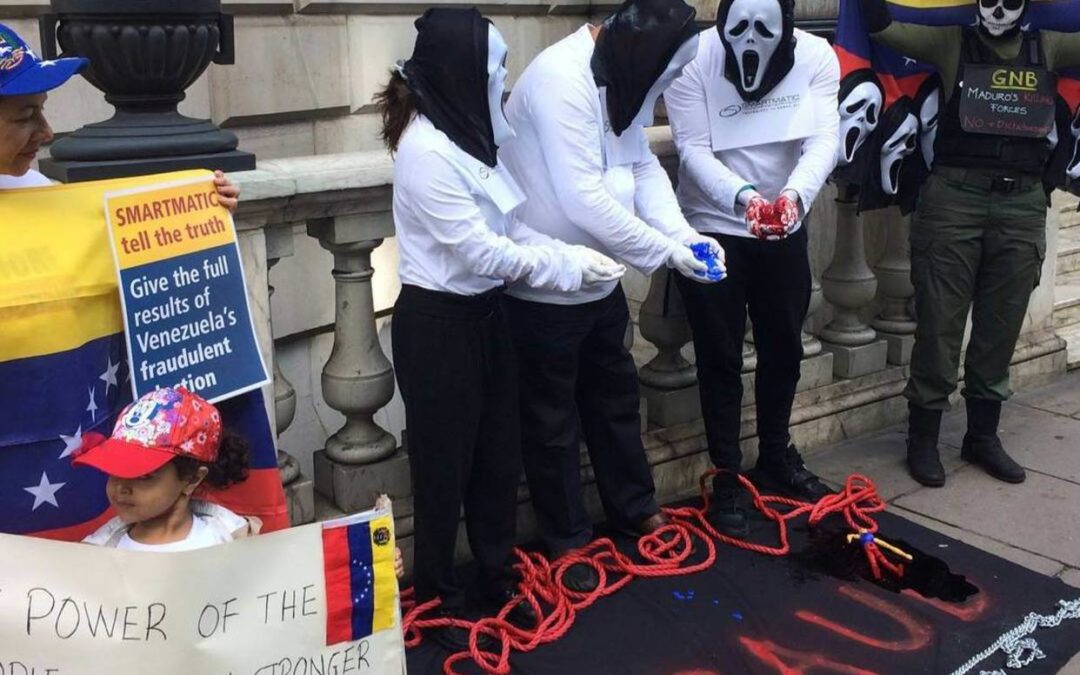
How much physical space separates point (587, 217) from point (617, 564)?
1.25m

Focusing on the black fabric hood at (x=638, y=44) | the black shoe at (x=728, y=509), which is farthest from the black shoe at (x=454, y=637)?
the black fabric hood at (x=638, y=44)

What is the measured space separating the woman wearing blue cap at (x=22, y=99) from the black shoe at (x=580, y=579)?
2.07 meters

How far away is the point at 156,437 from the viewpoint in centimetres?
237

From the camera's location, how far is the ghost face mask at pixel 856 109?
4488mm

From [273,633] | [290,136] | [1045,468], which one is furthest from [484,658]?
[290,136]

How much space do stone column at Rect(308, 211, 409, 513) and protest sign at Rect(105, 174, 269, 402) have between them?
80 cm

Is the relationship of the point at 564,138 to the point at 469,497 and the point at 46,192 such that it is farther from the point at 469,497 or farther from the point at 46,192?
the point at 46,192

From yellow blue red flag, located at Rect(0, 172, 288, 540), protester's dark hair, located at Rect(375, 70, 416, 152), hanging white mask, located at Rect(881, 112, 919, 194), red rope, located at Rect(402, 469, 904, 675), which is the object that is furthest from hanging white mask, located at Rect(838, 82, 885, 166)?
yellow blue red flag, located at Rect(0, 172, 288, 540)

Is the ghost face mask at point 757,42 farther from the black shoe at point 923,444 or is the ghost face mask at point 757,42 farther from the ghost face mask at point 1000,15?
the black shoe at point 923,444

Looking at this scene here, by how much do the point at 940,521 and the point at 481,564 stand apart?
189cm

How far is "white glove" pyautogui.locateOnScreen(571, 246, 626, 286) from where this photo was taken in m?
3.24

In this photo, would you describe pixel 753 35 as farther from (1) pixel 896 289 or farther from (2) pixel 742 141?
(1) pixel 896 289

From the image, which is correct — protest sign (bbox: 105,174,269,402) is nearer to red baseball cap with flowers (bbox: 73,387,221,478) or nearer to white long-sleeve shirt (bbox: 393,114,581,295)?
red baseball cap with flowers (bbox: 73,387,221,478)

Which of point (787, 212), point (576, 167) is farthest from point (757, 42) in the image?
point (576, 167)
